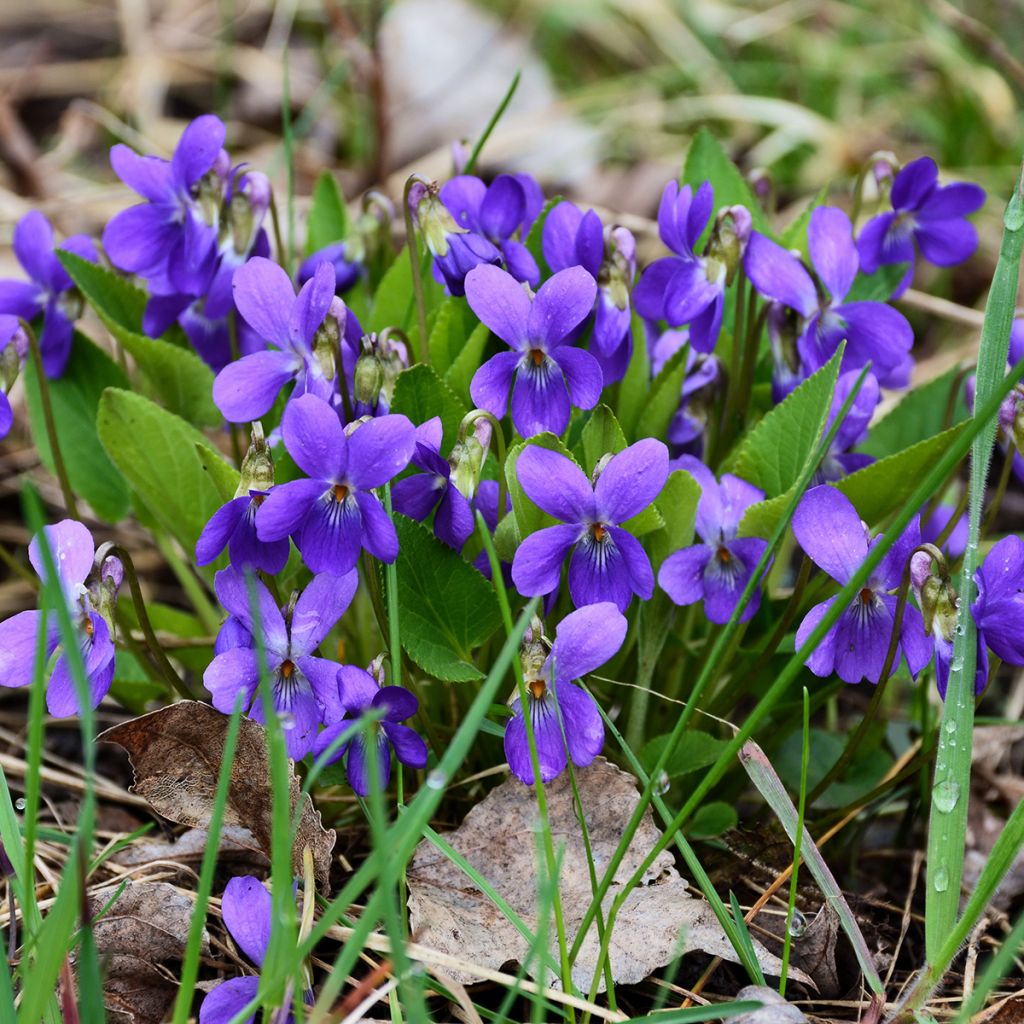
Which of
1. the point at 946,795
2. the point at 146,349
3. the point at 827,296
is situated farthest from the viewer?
the point at 146,349

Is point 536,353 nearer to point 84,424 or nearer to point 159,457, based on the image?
point 159,457

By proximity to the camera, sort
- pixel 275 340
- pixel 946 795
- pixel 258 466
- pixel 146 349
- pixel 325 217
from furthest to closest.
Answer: pixel 325 217, pixel 146 349, pixel 275 340, pixel 258 466, pixel 946 795

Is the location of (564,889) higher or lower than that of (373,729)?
lower

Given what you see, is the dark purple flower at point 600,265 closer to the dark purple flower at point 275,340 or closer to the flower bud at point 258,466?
the dark purple flower at point 275,340

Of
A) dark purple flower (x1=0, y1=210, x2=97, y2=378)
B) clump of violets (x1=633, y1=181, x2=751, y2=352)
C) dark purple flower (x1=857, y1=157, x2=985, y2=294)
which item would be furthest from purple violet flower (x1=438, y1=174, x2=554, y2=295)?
dark purple flower (x1=0, y1=210, x2=97, y2=378)

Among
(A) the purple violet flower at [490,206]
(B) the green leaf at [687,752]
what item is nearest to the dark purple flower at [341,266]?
(A) the purple violet flower at [490,206]

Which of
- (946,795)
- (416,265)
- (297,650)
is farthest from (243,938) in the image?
(416,265)

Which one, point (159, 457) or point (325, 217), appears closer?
point (159, 457)

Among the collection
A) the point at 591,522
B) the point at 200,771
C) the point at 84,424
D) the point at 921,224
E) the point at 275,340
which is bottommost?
the point at 200,771
